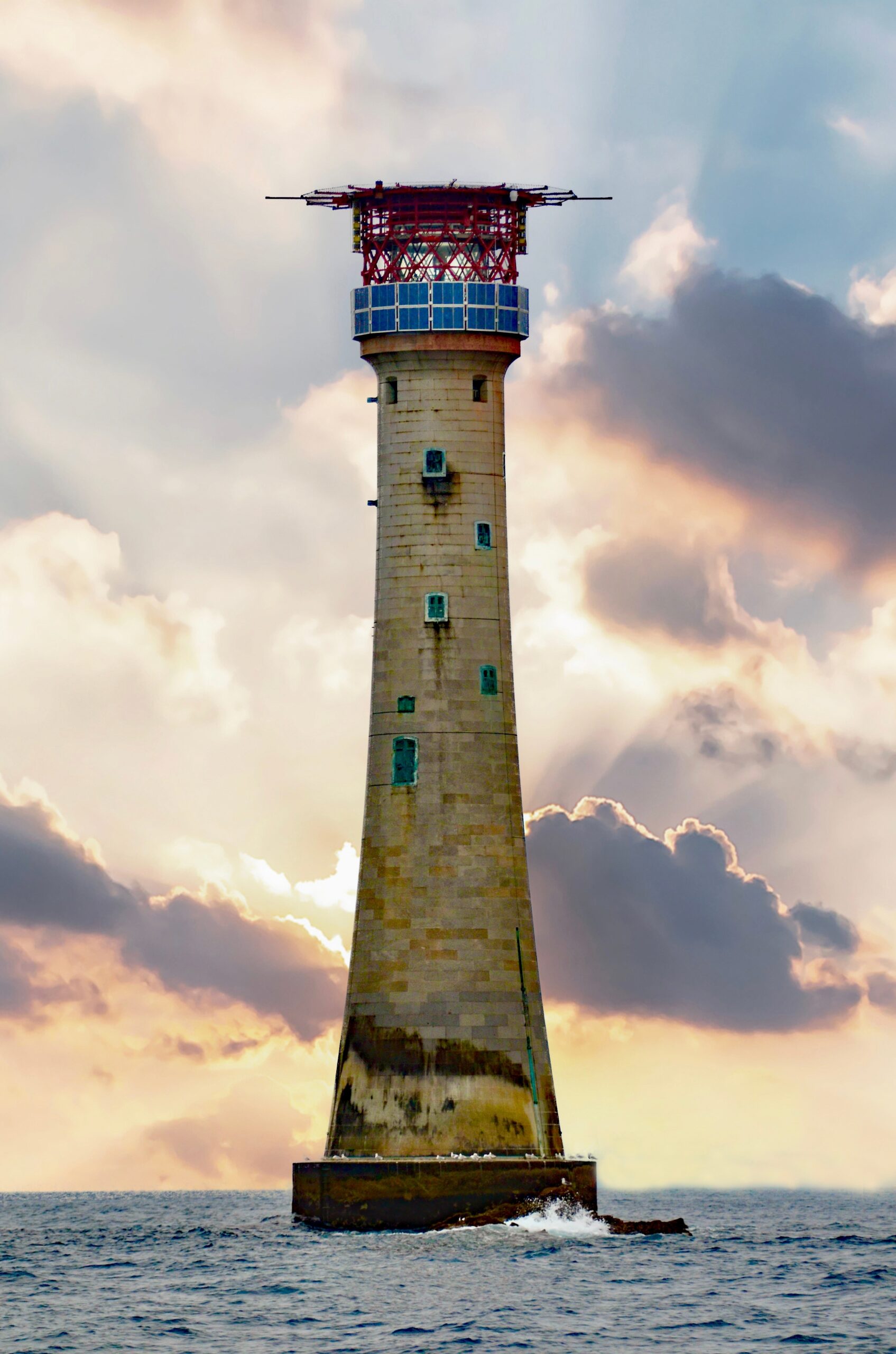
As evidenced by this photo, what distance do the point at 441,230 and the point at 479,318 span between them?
369 cm

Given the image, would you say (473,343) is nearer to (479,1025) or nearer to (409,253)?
(409,253)

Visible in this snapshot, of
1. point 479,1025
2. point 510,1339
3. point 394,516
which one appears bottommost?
point 510,1339

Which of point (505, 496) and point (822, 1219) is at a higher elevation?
point (505, 496)

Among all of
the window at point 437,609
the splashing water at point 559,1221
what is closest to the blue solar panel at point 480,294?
the window at point 437,609

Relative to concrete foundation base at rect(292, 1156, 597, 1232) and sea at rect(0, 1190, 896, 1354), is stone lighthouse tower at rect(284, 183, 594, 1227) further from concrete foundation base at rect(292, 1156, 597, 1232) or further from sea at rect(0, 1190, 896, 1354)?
sea at rect(0, 1190, 896, 1354)

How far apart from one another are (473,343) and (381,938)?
20.4m

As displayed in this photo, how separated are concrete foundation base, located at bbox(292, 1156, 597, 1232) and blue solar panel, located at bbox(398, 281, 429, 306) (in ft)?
93.6

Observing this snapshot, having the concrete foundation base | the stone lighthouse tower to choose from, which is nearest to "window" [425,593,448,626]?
the stone lighthouse tower

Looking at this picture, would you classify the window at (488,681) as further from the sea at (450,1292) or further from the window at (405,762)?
the sea at (450,1292)

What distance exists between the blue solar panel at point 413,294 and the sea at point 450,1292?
30.6 metres

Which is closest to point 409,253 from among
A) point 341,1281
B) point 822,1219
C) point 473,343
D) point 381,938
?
point 473,343

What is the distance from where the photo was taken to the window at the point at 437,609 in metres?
94.9

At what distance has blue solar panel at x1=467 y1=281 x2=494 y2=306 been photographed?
9662 centimetres

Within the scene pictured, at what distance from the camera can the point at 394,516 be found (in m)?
96.1
